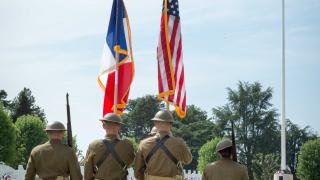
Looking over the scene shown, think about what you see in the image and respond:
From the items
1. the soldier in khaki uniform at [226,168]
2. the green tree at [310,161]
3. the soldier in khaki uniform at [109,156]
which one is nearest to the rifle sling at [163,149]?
the soldier in khaki uniform at [109,156]

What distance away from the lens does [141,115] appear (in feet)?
285

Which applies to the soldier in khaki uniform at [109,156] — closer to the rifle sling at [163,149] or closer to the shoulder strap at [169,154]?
the rifle sling at [163,149]

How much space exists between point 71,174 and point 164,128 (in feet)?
4.83

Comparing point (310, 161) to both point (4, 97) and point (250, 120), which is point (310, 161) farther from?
point (4, 97)

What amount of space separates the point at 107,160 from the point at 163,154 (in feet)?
2.66

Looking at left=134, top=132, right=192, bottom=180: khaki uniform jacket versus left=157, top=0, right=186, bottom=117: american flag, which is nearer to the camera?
left=134, top=132, right=192, bottom=180: khaki uniform jacket

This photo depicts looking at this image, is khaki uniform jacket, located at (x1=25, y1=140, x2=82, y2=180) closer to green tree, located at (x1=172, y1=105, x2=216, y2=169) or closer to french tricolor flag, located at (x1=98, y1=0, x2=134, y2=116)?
french tricolor flag, located at (x1=98, y1=0, x2=134, y2=116)

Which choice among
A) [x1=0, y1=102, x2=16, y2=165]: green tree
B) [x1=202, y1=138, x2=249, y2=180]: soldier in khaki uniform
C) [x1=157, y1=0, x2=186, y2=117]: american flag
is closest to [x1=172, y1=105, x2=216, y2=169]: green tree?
[x1=0, y1=102, x2=16, y2=165]: green tree

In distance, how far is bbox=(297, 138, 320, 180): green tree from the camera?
64812 millimetres

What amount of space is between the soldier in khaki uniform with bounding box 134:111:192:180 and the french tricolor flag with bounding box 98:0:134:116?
5317mm

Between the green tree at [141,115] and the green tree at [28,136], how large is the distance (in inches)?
1180

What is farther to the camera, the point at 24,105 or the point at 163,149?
the point at 24,105

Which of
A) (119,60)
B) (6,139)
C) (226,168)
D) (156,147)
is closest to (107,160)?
(156,147)

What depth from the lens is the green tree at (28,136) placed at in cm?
5694
